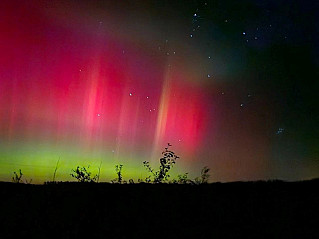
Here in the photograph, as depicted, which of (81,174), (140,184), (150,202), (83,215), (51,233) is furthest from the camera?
(81,174)

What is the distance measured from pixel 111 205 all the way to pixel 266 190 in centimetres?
434

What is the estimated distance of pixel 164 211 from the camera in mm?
9625

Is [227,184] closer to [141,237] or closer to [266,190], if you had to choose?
[266,190]

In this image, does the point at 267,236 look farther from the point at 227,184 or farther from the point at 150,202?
the point at 227,184

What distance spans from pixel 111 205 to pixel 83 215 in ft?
2.98

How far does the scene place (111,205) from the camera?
10352 mm

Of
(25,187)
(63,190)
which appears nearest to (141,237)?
(63,190)

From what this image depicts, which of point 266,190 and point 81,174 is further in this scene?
point 81,174

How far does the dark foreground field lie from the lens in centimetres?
842

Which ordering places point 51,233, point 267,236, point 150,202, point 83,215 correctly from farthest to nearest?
point 150,202 → point 83,215 → point 51,233 → point 267,236

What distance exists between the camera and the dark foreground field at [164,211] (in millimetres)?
8422


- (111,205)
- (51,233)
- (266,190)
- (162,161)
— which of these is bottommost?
(51,233)

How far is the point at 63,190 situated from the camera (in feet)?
39.1

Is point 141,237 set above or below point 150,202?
below
